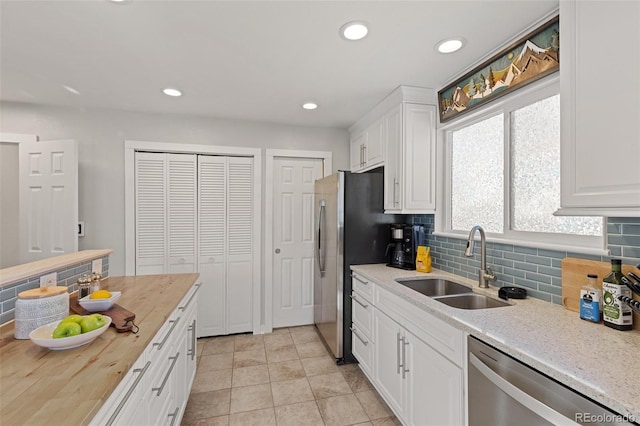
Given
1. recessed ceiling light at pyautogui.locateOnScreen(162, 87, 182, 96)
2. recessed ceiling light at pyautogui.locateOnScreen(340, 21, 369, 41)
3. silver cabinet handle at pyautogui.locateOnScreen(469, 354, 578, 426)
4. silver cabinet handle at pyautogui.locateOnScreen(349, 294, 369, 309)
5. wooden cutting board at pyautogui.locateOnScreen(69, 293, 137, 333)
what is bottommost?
silver cabinet handle at pyautogui.locateOnScreen(349, 294, 369, 309)

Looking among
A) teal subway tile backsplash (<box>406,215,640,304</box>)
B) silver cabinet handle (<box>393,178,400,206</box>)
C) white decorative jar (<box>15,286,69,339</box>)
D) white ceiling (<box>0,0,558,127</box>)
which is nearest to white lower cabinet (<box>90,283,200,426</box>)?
white decorative jar (<box>15,286,69,339</box>)

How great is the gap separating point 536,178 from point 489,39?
2.86 ft

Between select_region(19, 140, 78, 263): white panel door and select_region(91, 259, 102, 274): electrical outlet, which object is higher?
select_region(19, 140, 78, 263): white panel door

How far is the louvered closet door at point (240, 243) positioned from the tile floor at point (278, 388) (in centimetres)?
34

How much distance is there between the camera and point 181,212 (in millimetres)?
3186

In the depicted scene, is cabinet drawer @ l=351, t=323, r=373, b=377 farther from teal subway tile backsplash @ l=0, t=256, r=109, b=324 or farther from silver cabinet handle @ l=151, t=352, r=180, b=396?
teal subway tile backsplash @ l=0, t=256, r=109, b=324

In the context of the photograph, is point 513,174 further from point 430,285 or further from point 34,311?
point 34,311

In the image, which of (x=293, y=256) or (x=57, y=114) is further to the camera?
(x=293, y=256)

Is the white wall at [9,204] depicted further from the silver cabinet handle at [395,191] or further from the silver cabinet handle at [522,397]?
the silver cabinet handle at [522,397]

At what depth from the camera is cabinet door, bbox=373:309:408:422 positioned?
6.03ft

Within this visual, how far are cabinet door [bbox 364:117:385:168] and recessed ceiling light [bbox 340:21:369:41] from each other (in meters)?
1.12

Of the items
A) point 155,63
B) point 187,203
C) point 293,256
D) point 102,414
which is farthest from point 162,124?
point 102,414

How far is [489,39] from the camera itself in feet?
5.66

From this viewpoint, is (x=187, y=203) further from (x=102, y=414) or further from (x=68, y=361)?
(x=102, y=414)
